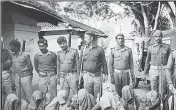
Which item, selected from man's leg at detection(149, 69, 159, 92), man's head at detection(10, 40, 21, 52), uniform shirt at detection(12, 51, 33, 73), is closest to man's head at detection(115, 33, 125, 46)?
man's leg at detection(149, 69, 159, 92)

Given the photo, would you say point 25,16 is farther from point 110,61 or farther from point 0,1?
point 110,61

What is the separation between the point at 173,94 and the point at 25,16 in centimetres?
294

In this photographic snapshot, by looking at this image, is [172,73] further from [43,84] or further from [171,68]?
[43,84]

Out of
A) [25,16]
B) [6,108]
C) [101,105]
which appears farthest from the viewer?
[25,16]

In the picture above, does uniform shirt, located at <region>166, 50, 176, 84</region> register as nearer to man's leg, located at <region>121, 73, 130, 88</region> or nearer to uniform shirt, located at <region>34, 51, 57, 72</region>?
man's leg, located at <region>121, 73, 130, 88</region>

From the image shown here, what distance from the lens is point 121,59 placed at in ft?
14.8

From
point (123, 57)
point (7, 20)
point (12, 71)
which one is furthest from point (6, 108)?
point (123, 57)

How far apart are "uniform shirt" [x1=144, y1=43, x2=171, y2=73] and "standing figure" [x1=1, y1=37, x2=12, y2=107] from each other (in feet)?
7.81

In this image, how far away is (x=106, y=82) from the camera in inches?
175

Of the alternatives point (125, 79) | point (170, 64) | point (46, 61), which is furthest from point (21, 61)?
point (170, 64)

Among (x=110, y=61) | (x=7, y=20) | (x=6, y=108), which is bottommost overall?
(x=6, y=108)

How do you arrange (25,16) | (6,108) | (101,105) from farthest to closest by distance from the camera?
(25,16)
(6,108)
(101,105)

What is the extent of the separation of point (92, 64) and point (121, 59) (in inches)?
20.1

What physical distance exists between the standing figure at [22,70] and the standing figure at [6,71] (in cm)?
8
